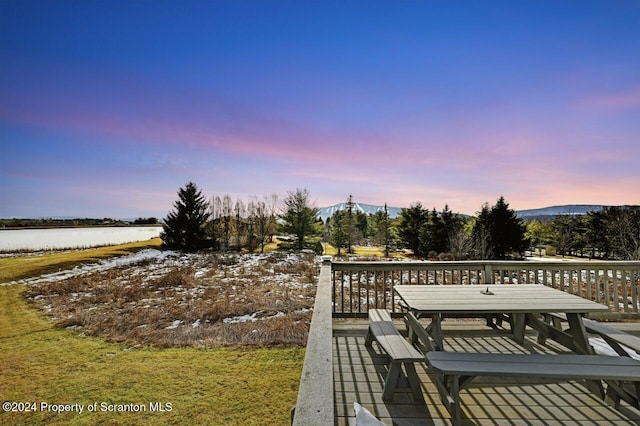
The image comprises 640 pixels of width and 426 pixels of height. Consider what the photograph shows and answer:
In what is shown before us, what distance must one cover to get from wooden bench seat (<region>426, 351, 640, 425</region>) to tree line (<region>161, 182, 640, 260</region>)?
756 inches

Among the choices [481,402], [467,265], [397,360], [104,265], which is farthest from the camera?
[104,265]

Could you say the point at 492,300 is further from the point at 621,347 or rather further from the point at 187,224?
the point at 187,224

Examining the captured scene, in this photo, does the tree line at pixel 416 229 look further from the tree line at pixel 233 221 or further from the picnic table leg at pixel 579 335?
the picnic table leg at pixel 579 335

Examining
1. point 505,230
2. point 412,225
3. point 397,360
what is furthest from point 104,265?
point 505,230

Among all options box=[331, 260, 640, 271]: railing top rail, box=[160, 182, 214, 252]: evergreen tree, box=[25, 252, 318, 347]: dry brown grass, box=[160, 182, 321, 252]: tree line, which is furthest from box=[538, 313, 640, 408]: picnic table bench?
box=[160, 182, 214, 252]: evergreen tree

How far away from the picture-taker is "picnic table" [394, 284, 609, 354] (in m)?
2.54

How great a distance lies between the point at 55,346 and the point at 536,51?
1250 cm

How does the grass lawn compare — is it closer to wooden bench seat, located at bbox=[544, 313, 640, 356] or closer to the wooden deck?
the wooden deck

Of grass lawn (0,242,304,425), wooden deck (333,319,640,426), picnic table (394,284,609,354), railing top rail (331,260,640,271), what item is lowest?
grass lawn (0,242,304,425)

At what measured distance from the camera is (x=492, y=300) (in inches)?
111

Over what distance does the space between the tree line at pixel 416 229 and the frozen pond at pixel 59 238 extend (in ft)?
15.9

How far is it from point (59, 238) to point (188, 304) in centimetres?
1774

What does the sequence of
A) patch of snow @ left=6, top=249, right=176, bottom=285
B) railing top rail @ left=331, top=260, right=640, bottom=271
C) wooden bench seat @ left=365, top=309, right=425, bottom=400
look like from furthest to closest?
patch of snow @ left=6, top=249, right=176, bottom=285
railing top rail @ left=331, top=260, right=640, bottom=271
wooden bench seat @ left=365, top=309, right=425, bottom=400

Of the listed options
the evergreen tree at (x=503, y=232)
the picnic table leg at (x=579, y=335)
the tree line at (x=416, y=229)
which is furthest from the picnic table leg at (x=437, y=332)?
the evergreen tree at (x=503, y=232)
